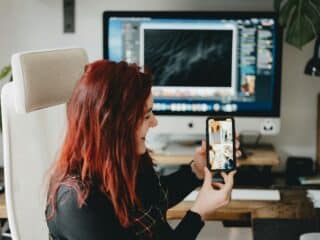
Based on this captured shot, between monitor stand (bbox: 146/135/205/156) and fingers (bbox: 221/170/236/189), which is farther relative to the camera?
monitor stand (bbox: 146/135/205/156)

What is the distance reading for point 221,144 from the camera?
67.7 inches

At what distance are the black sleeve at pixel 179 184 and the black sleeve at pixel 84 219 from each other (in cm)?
44

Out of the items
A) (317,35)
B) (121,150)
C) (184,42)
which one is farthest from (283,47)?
(121,150)

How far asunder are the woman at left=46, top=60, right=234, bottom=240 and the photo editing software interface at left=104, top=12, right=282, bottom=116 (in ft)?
3.16

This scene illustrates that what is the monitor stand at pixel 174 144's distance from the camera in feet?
7.90

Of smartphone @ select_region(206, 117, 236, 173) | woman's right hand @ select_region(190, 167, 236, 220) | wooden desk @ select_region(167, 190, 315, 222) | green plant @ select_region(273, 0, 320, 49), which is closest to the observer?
woman's right hand @ select_region(190, 167, 236, 220)

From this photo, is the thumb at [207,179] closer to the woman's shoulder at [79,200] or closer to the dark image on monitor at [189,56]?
the woman's shoulder at [79,200]

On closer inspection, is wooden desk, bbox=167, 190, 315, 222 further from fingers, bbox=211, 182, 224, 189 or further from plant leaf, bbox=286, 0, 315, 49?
plant leaf, bbox=286, 0, 315, 49

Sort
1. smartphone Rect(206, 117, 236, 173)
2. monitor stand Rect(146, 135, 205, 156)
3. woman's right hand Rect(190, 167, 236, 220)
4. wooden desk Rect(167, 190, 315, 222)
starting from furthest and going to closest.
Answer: monitor stand Rect(146, 135, 205, 156), wooden desk Rect(167, 190, 315, 222), smartphone Rect(206, 117, 236, 173), woman's right hand Rect(190, 167, 236, 220)

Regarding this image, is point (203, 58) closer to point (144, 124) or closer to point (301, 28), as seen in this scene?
point (301, 28)

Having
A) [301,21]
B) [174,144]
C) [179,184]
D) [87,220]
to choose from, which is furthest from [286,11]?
[87,220]

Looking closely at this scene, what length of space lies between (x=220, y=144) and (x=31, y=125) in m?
0.52

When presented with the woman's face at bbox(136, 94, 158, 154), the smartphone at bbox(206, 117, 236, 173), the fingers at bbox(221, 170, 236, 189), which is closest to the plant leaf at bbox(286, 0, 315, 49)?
the smartphone at bbox(206, 117, 236, 173)

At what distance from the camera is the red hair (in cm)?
132
